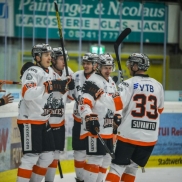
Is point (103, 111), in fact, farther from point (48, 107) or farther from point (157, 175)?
point (157, 175)

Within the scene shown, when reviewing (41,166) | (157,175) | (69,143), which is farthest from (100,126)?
(157,175)

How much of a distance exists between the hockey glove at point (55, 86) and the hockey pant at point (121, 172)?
0.68m

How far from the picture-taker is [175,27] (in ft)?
29.7

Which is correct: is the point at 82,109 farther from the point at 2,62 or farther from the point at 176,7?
the point at 176,7

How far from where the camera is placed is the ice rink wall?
5.77 meters

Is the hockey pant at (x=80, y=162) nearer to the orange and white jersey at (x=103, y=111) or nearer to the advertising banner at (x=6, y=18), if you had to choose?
the orange and white jersey at (x=103, y=111)

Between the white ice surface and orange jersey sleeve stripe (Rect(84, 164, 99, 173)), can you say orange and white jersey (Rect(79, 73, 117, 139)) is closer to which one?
orange jersey sleeve stripe (Rect(84, 164, 99, 173))

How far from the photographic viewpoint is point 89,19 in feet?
28.5

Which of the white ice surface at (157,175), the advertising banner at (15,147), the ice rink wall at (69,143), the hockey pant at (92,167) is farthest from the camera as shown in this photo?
the white ice surface at (157,175)

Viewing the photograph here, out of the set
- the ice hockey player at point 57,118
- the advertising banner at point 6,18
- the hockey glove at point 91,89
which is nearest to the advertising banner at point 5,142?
the ice hockey player at point 57,118

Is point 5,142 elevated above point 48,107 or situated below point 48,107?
below

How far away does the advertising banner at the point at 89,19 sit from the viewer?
8.29m

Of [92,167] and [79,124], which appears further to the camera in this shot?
[79,124]

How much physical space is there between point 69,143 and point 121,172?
1822mm
